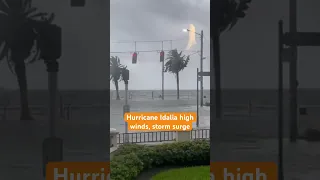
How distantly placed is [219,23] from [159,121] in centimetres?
471

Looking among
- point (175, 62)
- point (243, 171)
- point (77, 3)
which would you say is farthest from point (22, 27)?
point (175, 62)

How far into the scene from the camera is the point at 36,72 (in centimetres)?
383

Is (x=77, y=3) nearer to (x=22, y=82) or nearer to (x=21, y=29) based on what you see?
(x=21, y=29)

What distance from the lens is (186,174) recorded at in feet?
21.1

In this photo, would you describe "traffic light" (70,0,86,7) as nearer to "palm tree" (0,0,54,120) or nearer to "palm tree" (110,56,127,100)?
"palm tree" (0,0,54,120)

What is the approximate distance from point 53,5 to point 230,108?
2.51m

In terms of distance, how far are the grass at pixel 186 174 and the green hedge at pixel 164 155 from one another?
0.35 meters

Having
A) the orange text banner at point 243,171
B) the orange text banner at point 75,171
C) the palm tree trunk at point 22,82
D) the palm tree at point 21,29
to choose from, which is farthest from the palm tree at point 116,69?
the orange text banner at point 243,171

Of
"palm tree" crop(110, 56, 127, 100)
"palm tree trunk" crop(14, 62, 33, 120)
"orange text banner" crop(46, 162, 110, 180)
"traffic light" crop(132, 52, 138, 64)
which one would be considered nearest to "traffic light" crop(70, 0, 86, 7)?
"palm tree trunk" crop(14, 62, 33, 120)

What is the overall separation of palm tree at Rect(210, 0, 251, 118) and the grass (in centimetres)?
262

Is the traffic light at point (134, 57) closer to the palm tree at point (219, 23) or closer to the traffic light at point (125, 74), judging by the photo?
the traffic light at point (125, 74)

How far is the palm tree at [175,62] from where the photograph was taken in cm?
1069

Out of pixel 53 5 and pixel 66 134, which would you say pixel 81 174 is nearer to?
pixel 66 134

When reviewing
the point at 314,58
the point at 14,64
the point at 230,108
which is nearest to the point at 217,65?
the point at 230,108
